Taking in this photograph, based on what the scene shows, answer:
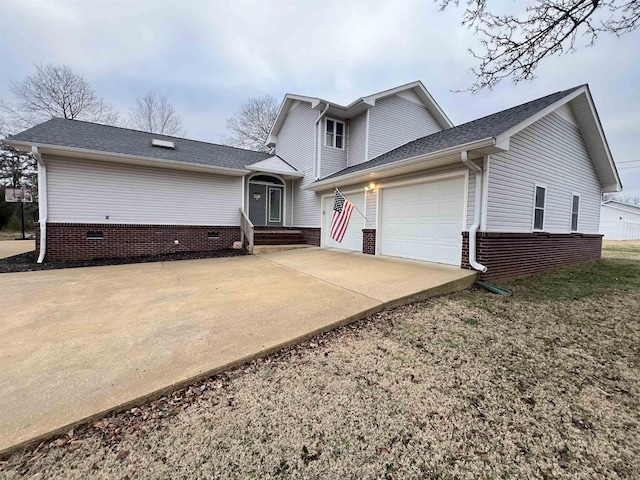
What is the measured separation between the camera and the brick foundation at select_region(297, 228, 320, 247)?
1141 cm

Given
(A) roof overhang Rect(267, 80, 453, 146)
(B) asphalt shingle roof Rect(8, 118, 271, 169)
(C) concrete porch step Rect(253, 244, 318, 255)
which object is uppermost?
(A) roof overhang Rect(267, 80, 453, 146)

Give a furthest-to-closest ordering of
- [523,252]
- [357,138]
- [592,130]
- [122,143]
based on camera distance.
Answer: [357,138] → [122,143] → [592,130] → [523,252]

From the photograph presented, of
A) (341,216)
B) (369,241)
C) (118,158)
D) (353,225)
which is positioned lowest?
(369,241)

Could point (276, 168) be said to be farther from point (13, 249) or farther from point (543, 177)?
point (13, 249)

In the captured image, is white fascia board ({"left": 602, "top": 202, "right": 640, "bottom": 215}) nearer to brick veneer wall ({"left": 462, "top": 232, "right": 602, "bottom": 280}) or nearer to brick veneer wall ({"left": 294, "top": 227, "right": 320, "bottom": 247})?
brick veneer wall ({"left": 462, "top": 232, "right": 602, "bottom": 280})

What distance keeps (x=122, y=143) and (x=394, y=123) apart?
10.4m

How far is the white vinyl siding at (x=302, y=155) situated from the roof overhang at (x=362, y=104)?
0.37 m

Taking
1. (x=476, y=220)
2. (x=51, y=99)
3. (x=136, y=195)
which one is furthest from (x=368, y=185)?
(x=51, y=99)

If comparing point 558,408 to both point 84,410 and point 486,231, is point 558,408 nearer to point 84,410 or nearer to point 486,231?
point 84,410

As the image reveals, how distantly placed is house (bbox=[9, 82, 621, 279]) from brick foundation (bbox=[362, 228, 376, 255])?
1.3 inches

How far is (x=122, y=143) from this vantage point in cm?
947

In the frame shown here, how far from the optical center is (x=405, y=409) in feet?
7.09

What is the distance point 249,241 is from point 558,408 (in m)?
8.91

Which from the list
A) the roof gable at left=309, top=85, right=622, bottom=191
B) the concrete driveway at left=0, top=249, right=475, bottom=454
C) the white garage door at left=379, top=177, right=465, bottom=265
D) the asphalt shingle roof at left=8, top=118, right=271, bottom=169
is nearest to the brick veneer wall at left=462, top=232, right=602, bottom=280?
the white garage door at left=379, top=177, right=465, bottom=265
